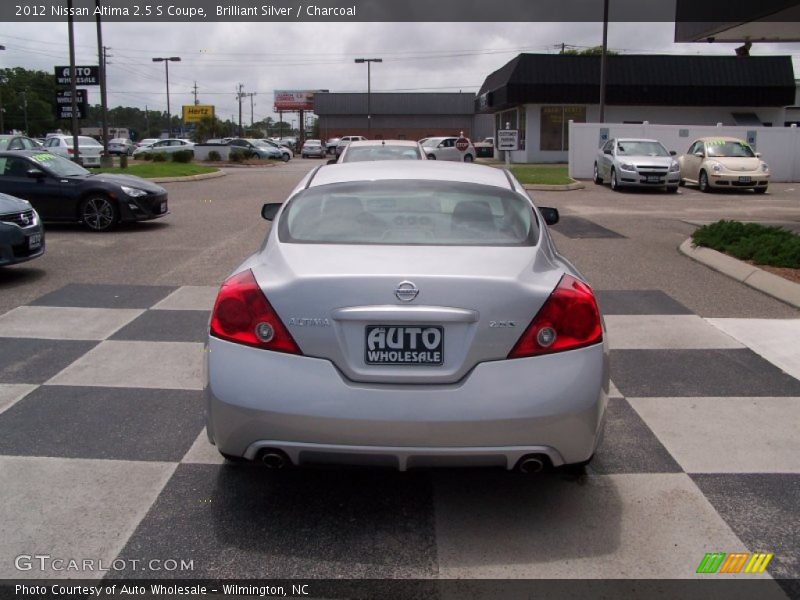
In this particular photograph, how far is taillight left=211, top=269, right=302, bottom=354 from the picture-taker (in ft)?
11.5

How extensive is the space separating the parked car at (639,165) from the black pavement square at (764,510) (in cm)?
1991

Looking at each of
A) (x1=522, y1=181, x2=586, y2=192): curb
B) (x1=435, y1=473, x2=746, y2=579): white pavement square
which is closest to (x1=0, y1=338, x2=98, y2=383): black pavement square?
(x1=435, y1=473, x2=746, y2=579): white pavement square

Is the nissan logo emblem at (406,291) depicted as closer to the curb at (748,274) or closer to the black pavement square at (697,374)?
the black pavement square at (697,374)

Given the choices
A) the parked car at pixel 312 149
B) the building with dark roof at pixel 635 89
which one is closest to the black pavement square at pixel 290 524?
the building with dark roof at pixel 635 89

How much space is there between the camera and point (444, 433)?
337 centimetres

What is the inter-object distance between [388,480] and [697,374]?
2.95 meters

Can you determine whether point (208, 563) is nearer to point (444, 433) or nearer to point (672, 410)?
point (444, 433)

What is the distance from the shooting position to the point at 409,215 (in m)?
4.35

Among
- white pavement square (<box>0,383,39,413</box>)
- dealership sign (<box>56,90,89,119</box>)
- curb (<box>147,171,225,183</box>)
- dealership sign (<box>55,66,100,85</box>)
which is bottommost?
white pavement square (<box>0,383,39,413</box>)

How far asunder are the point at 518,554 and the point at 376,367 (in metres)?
1.03

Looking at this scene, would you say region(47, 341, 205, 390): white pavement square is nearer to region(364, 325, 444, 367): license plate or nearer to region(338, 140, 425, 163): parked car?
region(364, 325, 444, 367): license plate

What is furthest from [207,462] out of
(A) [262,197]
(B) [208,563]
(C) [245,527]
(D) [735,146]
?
(D) [735,146]

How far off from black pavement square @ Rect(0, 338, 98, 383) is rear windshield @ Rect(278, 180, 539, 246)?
8.93 ft

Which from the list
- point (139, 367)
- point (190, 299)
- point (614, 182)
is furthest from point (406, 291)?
point (614, 182)
